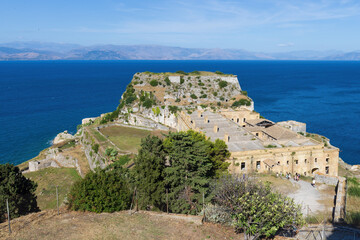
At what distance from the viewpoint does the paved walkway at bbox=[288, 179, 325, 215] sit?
25.3 m

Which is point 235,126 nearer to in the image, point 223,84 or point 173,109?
point 173,109

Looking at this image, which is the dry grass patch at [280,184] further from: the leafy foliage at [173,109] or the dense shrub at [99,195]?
the leafy foliage at [173,109]

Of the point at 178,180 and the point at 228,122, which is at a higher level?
the point at 228,122

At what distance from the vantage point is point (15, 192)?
2400 centimetres

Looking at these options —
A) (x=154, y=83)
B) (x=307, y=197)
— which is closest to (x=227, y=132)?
(x=307, y=197)

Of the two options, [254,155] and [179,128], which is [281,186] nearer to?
[254,155]

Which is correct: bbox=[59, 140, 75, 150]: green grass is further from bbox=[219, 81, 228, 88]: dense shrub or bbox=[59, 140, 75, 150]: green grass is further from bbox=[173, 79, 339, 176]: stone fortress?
bbox=[219, 81, 228, 88]: dense shrub

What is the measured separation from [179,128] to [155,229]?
36.8 metres

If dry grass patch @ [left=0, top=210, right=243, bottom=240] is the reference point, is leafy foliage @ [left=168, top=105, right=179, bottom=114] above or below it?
above

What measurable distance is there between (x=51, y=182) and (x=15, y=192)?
19908 mm

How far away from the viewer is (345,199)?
25859mm

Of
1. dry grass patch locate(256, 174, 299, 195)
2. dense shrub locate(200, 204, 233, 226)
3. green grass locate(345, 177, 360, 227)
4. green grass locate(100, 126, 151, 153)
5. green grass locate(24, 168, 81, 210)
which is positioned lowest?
green grass locate(24, 168, 81, 210)

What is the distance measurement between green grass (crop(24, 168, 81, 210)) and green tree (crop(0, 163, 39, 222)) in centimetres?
1107

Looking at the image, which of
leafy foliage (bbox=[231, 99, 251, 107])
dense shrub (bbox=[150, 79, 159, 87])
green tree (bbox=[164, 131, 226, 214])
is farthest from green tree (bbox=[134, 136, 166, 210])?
dense shrub (bbox=[150, 79, 159, 87])
